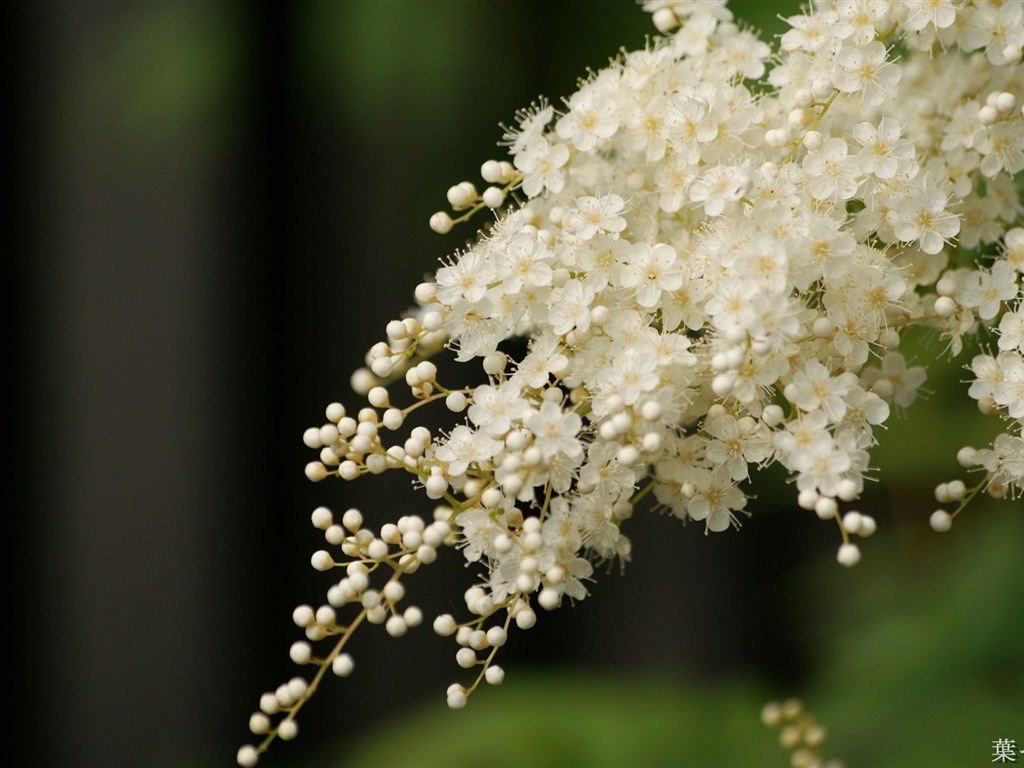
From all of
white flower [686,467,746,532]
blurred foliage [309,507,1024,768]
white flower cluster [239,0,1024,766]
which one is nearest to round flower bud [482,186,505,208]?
white flower cluster [239,0,1024,766]

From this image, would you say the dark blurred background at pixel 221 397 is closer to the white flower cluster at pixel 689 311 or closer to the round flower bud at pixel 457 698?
the white flower cluster at pixel 689 311

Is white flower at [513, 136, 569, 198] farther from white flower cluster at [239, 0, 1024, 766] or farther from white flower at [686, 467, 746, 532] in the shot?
white flower at [686, 467, 746, 532]

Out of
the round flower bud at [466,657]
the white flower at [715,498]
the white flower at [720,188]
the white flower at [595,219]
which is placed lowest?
the round flower bud at [466,657]

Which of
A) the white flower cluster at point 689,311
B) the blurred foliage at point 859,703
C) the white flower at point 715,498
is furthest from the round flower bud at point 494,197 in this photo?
the blurred foliage at point 859,703

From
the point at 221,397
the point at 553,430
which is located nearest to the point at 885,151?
the point at 553,430

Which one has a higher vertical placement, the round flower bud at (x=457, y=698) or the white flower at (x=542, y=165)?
the white flower at (x=542, y=165)

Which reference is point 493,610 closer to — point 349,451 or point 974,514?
point 349,451
